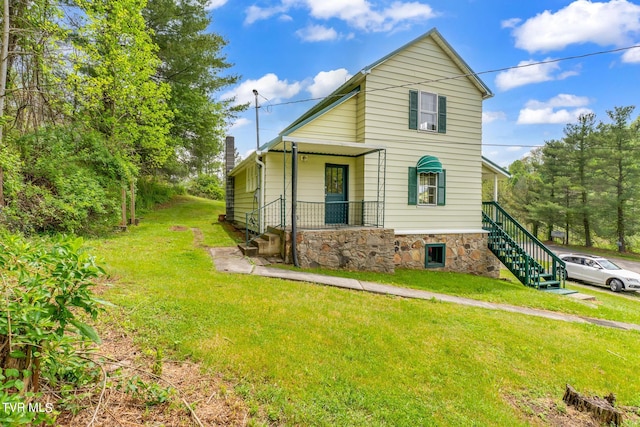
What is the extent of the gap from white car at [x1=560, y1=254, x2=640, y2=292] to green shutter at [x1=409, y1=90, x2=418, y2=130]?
32.0ft

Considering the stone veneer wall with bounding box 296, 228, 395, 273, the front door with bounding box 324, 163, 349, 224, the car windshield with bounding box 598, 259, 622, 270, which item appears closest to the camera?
the stone veneer wall with bounding box 296, 228, 395, 273

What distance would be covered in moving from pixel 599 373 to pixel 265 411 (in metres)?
4.57

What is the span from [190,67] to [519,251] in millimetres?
17548

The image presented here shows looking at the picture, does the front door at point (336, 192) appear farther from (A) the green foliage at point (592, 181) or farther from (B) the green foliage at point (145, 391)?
(A) the green foliage at point (592, 181)

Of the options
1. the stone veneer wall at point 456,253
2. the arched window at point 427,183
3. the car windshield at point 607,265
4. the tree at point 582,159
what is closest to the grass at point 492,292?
the stone veneer wall at point 456,253

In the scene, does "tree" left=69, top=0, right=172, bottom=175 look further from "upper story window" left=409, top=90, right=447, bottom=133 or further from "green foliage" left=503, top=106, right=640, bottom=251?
"green foliage" left=503, top=106, right=640, bottom=251

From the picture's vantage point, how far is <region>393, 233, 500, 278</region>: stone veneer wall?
10.1 meters

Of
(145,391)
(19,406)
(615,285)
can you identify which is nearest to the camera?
(19,406)

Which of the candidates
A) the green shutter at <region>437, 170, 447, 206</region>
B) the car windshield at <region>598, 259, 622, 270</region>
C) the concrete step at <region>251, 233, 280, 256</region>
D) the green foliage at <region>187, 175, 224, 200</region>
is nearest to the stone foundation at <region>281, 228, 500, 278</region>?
the concrete step at <region>251, 233, 280, 256</region>

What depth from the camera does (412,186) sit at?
10211 mm

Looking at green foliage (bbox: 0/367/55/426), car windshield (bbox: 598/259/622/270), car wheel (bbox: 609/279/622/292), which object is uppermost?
green foliage (bbox: 0/367/55/426)

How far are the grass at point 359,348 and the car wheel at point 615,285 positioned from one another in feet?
Answer: 31.7

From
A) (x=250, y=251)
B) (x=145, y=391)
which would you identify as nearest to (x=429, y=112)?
(x=250, y=251)

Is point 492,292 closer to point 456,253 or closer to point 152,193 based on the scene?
point 456,253
